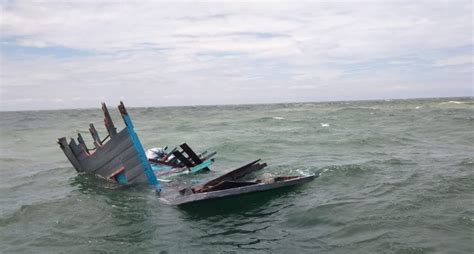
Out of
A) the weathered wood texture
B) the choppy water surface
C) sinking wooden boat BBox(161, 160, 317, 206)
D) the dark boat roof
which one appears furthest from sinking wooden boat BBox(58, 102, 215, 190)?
the dark boat roof

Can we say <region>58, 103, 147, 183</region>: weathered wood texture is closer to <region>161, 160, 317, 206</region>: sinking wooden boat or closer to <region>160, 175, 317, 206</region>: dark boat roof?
<region>161, 160, 317, 206</region>: sinking wooden boat

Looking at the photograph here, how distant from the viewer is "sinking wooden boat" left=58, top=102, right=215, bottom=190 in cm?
1065

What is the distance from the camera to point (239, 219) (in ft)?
28.0

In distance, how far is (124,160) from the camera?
1135cm

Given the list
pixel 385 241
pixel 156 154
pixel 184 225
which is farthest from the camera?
pixel 156 154

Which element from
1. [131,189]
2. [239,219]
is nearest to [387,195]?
[239,219]

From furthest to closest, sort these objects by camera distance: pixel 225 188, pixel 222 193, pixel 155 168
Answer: pixel 155 168, pixel 225 188, pixel 222 193

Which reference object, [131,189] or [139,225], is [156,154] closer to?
[131,189]

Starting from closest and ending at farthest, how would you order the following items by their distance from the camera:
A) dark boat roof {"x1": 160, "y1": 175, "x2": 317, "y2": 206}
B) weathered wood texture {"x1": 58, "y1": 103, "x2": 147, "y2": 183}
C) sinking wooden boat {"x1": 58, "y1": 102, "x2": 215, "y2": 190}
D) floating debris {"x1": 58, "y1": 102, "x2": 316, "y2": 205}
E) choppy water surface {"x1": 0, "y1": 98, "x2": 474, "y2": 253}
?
1. choppy water surface {"x1": 0, "y1": 98, "x2": 474, "y2": 253}
2. dark boat roof {"x1": 160, "y1": 175, "x2": 317, "y2": 206}
3. floating debris {"x1": 58, "y1": 102, "x2": 316, "y2": 205}
4. sinking wooden boat {"x1": 58, "y1": 102, "x2": 215, "y2": 190}
5. weathered wood texture {"x1": 58, "y1": 103, "x2": 147, "y2": 183}

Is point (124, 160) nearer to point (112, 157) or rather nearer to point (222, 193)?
point (112, 157)

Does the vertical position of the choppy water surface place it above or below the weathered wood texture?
below

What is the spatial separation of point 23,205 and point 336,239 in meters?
7.97

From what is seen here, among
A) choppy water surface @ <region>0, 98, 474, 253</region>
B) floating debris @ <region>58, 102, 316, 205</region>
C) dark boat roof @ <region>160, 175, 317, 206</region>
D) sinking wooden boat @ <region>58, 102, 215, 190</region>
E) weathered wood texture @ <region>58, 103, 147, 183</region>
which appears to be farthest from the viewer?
weathered wood texture @ <region>58, 103, 147, 183</region>

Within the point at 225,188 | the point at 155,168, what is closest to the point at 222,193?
the point at 225,188
